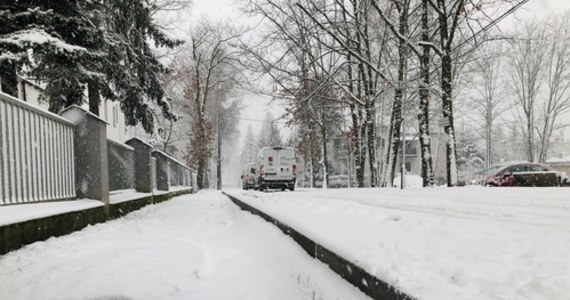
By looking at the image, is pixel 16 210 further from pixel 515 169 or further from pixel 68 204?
pixel 515 169

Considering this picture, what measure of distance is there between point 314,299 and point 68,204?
4366mm

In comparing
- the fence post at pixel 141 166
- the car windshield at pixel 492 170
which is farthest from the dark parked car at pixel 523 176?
the fence post at pixel 141 166

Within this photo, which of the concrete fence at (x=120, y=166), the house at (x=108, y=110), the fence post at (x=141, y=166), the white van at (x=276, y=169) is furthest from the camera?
the white van at (x=276, y=169)

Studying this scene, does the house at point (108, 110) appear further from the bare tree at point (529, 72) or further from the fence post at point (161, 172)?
the bare tree at point (529, 72)

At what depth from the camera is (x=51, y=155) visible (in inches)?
233

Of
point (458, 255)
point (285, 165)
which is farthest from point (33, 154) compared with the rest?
point (285, 165)

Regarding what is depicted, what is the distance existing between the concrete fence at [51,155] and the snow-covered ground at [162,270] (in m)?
0.93

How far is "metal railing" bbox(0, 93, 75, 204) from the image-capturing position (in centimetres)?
475

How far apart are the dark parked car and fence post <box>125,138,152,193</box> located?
53.9 ft

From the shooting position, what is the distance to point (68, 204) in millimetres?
5762

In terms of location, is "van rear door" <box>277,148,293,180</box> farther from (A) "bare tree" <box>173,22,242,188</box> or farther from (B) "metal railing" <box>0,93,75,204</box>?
(B) "metal railing" <box>0,93,75,204</box>

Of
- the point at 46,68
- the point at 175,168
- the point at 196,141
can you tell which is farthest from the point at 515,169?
the point at 196,141

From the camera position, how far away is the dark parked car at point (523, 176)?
755 inches

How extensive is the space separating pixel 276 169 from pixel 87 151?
1814cm
